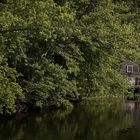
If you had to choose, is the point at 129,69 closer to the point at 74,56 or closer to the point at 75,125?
the point at 74,56

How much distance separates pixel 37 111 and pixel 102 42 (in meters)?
8.19

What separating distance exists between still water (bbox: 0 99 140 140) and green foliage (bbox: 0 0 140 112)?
50.0 inches

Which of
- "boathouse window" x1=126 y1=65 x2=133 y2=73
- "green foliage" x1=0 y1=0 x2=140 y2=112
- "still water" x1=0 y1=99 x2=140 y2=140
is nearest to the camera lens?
"still water" x1=0 y1=99 x2=140 y2=140

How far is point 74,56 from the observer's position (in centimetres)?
3988

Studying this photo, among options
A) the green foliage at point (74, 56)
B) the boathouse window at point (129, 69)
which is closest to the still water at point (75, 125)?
the green foliage at point (74, 56)

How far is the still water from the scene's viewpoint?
98.9 ft

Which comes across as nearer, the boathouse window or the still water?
the still water

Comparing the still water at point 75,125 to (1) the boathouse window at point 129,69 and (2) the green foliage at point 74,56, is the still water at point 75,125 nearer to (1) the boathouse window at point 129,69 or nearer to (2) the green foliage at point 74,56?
(2) the green foliage at point 74,56

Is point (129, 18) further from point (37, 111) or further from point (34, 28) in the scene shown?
point (34, 28)

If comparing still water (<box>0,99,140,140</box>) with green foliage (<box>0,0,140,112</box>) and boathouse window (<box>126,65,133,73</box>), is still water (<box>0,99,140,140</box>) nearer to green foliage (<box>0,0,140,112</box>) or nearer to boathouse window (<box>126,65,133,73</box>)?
green foliage (<box>0,0,140,112</box>)

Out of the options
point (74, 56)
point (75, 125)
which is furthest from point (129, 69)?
point (75, 125)

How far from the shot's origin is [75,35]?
37812 mm

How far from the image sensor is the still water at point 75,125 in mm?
30141

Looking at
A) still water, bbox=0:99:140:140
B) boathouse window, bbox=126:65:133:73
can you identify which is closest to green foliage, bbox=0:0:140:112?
still water, bbox=0:99:140:140
